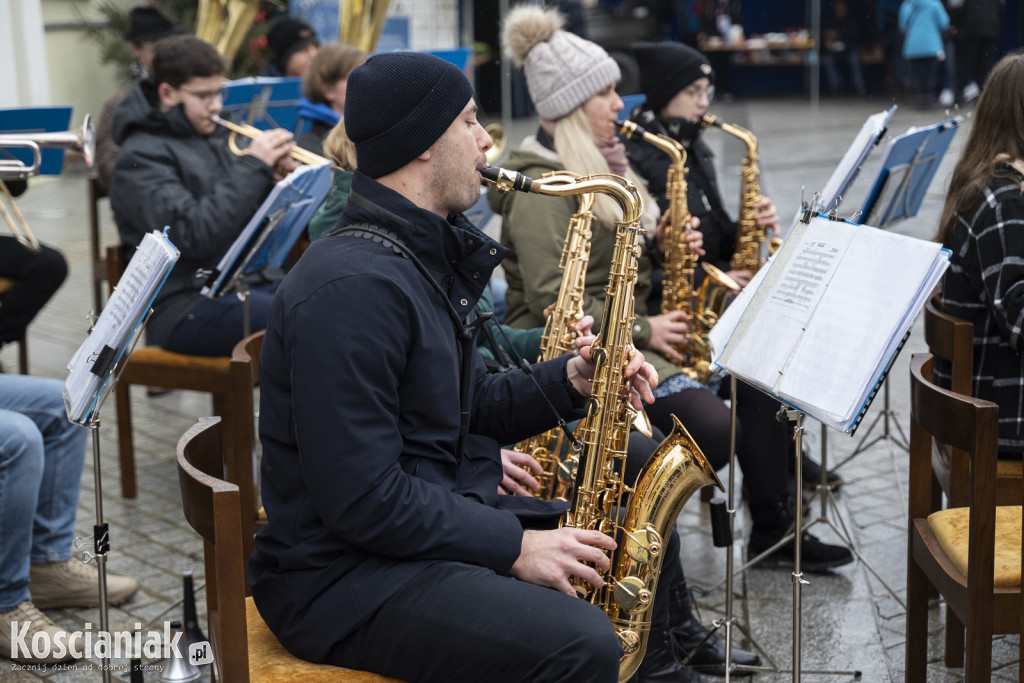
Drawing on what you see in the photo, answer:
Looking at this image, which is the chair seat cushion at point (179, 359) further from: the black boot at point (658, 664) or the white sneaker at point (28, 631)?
the black boot at point (658, 664)

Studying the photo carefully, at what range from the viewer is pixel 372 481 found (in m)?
1.97

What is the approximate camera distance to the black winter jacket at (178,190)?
4.28m

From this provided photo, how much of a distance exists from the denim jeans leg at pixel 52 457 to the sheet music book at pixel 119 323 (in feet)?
2.92

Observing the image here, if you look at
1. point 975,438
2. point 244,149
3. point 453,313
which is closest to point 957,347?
point 975,438

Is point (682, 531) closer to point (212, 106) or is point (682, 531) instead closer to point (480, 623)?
point (480, 623)

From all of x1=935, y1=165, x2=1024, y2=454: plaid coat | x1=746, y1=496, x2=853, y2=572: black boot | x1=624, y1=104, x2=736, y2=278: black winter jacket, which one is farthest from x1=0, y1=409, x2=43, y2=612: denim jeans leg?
x1=935, y1=165, x2=1024, y2=454: plaid coat

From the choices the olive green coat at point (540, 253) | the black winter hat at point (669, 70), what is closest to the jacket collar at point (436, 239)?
the olive green coat at point (540, 253)

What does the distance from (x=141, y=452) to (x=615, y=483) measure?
3200mm

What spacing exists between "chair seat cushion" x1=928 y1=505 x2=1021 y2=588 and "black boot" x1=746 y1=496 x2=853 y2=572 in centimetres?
99

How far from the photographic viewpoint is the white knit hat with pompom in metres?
3.87

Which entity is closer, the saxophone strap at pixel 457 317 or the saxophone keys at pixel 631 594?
the saxophone strap at pixel 457 317

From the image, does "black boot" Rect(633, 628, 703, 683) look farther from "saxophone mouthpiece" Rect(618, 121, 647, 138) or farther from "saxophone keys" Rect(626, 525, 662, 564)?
"saxophone mouthpiece" Rect(618, 121, 647, 138)

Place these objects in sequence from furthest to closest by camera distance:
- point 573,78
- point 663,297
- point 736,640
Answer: point 663,297
point 573,78
point 736,640

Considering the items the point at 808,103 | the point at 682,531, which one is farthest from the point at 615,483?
the point at 808,103
